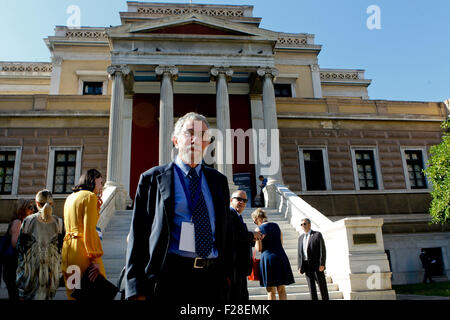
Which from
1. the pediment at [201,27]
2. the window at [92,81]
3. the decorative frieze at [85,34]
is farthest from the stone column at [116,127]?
the decorative frieze at [85,34]

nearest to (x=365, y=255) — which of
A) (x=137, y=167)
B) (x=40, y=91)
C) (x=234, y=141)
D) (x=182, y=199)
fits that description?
(x=182, y=199)

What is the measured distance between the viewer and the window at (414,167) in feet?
67.3

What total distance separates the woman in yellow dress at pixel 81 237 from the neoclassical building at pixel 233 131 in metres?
11.2

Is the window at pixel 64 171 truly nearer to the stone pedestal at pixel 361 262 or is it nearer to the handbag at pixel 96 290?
the stone pedestal at pixel 361 262

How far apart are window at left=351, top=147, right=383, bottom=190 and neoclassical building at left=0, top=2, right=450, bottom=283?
0.21 ft

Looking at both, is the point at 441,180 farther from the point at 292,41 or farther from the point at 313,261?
the point at 292,41

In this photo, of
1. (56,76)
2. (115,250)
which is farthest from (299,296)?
(56,76)

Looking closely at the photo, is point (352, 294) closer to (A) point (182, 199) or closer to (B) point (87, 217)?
(B) point (87, 217)

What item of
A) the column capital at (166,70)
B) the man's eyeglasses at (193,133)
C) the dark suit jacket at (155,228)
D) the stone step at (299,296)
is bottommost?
the stone step at (299,296)

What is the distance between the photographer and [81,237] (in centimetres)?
443

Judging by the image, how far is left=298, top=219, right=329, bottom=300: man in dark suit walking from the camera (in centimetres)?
739

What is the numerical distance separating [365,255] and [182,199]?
7.58 m

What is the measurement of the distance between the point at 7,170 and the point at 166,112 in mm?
9075
